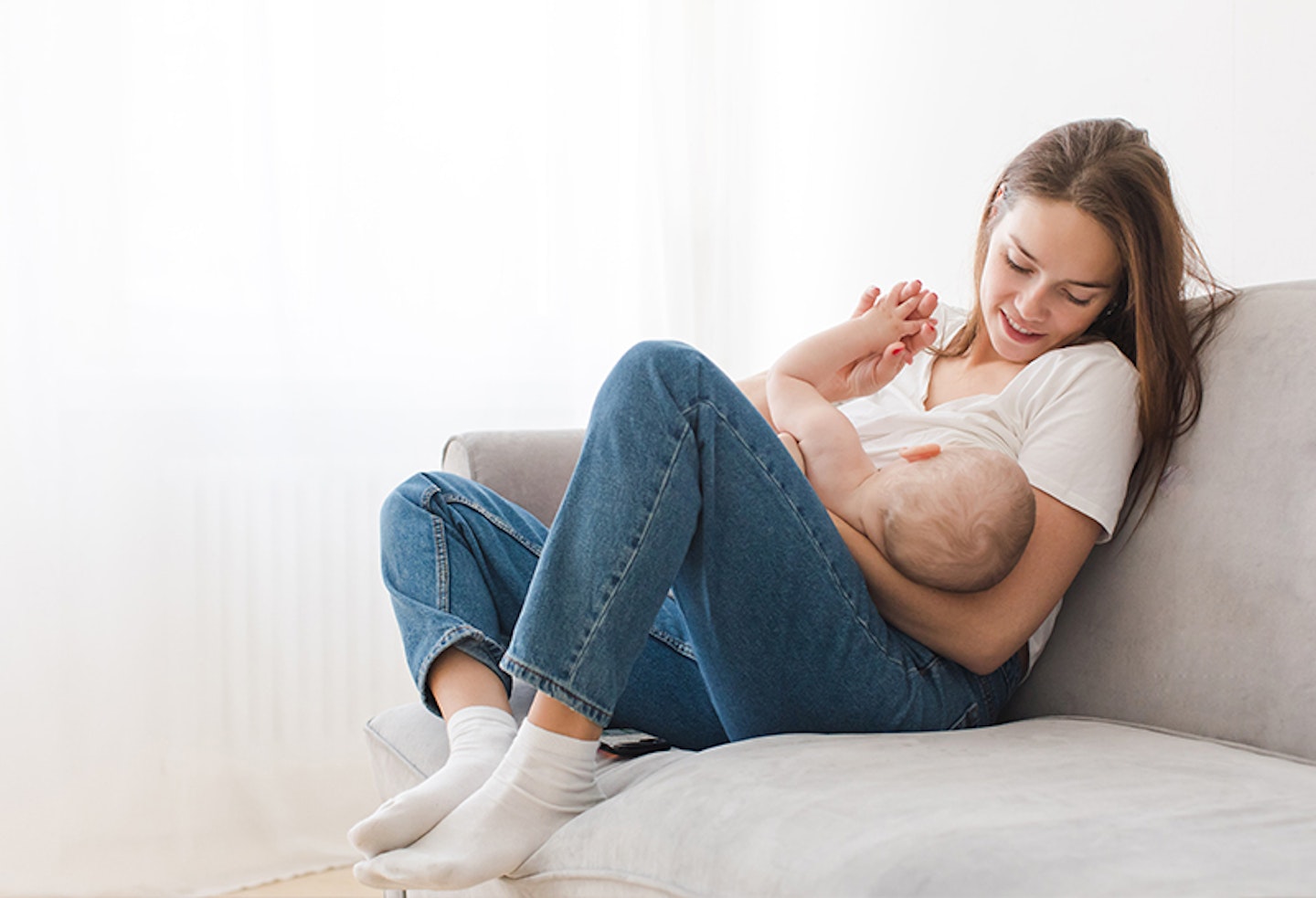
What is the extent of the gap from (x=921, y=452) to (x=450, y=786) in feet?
1.90

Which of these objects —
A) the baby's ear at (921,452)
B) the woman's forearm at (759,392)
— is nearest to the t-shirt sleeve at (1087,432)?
the baby's ear at (921,452)

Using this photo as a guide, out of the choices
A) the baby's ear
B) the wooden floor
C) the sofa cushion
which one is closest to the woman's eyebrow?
the baby's ear

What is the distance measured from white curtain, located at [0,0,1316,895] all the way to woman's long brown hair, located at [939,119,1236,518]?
442 mm

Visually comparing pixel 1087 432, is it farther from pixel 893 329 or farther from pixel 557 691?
pixel 557 691

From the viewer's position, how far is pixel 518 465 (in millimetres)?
1734

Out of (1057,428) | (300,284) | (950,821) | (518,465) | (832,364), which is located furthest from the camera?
(300,284)

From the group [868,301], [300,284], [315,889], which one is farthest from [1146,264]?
[315,889]

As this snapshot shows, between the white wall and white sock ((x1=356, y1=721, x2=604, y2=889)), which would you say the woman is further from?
the white wall

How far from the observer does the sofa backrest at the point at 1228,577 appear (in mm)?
1072

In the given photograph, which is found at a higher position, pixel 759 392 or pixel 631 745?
pixel 759 392

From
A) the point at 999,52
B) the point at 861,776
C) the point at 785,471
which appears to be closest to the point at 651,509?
the point at 785,471

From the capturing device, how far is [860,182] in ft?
8.04

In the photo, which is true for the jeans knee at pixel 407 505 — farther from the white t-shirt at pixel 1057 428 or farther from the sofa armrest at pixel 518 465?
the white t-shirt at pixel 1057 428

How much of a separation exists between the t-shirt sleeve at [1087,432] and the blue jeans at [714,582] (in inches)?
8.7
